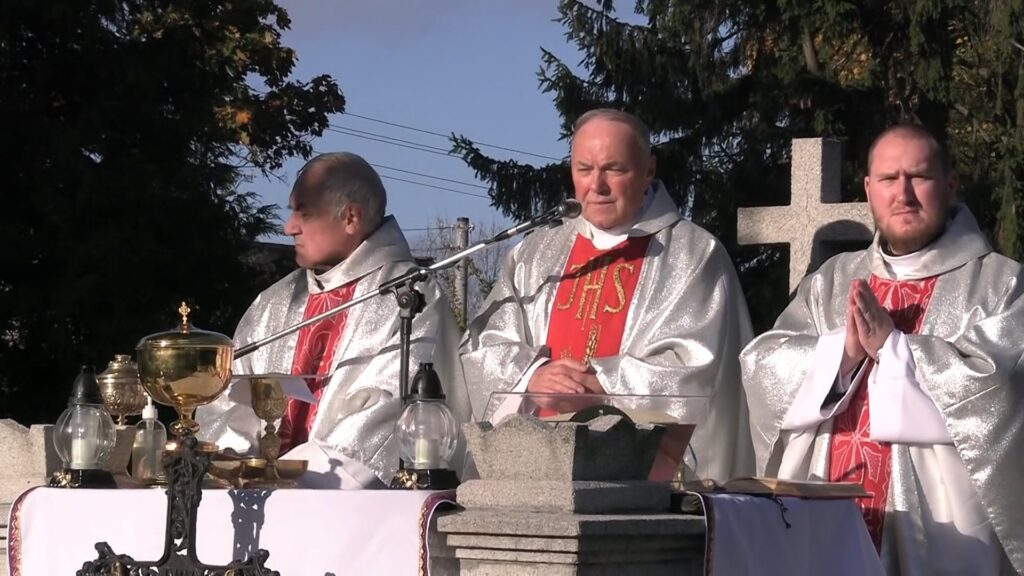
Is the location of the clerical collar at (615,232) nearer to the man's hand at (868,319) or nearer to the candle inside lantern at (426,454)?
the man's hand at (868,319)

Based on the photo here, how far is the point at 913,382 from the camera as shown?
628 cm

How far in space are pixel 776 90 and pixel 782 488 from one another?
9.48 metres

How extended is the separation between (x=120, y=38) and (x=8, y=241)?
1.96 m

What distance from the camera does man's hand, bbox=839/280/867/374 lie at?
6.32 meters

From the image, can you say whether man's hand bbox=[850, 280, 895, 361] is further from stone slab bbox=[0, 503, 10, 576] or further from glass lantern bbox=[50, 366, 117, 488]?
stone slab bbox=[0, 503, 10, 576]

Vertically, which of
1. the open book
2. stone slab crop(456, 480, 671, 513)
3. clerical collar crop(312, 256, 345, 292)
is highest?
clerical collar crop(312, 256, 345, 292)

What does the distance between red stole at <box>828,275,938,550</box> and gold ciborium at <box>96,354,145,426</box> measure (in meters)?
2.32

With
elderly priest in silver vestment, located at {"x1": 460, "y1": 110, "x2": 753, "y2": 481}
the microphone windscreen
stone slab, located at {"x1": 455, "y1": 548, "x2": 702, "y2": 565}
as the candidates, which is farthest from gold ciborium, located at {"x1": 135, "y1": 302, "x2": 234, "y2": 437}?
elderly priest in silver vestment, located at {"x1": 460, "y1": 110, "x2": 753, "y2": 481}

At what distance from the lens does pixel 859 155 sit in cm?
1373

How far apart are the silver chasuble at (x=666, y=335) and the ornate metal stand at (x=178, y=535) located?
201 centimetres

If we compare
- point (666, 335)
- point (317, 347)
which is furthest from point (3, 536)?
point (666, 335)

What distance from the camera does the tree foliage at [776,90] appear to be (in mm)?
13906

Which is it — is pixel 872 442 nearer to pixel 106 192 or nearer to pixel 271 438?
pixel 271 438

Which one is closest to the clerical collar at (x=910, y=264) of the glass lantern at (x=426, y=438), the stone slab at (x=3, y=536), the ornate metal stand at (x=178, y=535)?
the glass lantern at (x=426, y=438)
